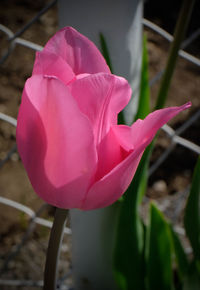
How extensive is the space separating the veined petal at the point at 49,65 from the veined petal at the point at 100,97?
0.02 metres

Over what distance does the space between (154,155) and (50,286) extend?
1.35m

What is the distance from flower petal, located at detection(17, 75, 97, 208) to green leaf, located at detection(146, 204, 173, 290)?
426mm

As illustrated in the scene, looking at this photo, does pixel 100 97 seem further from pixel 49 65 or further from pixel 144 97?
pixel 144 97

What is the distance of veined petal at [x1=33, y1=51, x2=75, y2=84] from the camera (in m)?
0.28

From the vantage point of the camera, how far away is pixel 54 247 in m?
0.30

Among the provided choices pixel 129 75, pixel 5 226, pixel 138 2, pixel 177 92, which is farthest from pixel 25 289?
pixel 177 92

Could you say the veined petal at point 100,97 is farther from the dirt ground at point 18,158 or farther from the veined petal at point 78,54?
the dirt ground at point 18,158

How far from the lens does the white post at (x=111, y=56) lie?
0.59 m

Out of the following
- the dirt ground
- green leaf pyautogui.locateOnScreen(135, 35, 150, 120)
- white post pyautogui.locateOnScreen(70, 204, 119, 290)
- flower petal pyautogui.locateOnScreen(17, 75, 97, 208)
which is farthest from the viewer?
the dirt ground

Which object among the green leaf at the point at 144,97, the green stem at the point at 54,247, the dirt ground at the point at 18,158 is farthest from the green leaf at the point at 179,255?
the green stem at the point at 54,247

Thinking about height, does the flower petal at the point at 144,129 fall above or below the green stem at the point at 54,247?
above

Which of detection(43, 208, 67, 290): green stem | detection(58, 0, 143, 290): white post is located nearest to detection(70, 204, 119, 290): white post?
detection(58, 0, 143, 290): white post

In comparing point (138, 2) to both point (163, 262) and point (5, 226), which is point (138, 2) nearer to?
point (163, 262)

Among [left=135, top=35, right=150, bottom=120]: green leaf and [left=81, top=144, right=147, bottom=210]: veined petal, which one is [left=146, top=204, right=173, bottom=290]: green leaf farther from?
[left=81, top=144, right=147, bottom=210]: veined petal
